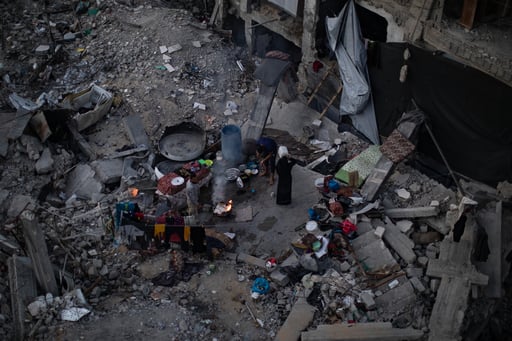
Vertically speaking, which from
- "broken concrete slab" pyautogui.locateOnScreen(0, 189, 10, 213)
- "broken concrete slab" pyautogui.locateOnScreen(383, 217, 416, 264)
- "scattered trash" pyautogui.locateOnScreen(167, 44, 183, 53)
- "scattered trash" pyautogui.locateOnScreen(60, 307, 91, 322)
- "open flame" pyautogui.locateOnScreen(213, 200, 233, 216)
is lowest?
"broken concrete slab" pyautogui.locateOnScreen(0, 189, 10, 213)

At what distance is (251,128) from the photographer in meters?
13.1

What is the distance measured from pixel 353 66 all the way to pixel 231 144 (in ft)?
11.0

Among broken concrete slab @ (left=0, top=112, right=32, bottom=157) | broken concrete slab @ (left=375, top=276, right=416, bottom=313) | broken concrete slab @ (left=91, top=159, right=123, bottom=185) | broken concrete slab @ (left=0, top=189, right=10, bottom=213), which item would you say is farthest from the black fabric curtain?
broken concrete slab @ (left=0, top=189, right=10, bottom=213)

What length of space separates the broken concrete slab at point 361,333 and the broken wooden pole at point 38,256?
4.19 metres

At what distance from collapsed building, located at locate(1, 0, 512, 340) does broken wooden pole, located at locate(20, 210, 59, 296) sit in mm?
23

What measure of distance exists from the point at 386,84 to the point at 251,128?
332 centimetres

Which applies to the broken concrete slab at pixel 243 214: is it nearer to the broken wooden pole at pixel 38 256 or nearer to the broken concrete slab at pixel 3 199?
the broken wooden pole at pixel 38 256

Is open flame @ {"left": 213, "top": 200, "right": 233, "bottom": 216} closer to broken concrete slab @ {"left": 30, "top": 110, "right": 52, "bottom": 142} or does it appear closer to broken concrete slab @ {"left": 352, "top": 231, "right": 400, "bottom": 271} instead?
broken concrete slab @ {"left": 352, "top": 231, "right": 400, "bottom": 271}

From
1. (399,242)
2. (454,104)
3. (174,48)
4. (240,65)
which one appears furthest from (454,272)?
(174,48)

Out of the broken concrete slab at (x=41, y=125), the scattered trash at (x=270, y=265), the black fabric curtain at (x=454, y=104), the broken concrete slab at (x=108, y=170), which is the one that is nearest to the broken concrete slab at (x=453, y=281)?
the black fabric curtain at (x=454, y=104)

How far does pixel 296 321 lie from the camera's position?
874cm

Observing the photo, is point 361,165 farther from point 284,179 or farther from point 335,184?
point 284,179

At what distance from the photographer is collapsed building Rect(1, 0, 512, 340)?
9.01 meters

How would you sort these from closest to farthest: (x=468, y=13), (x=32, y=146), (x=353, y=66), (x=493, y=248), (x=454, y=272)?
(x=454, y=272), (x=493, y=248), (x=468, y=13), (x=32, y=146), (x=353, y=66)
